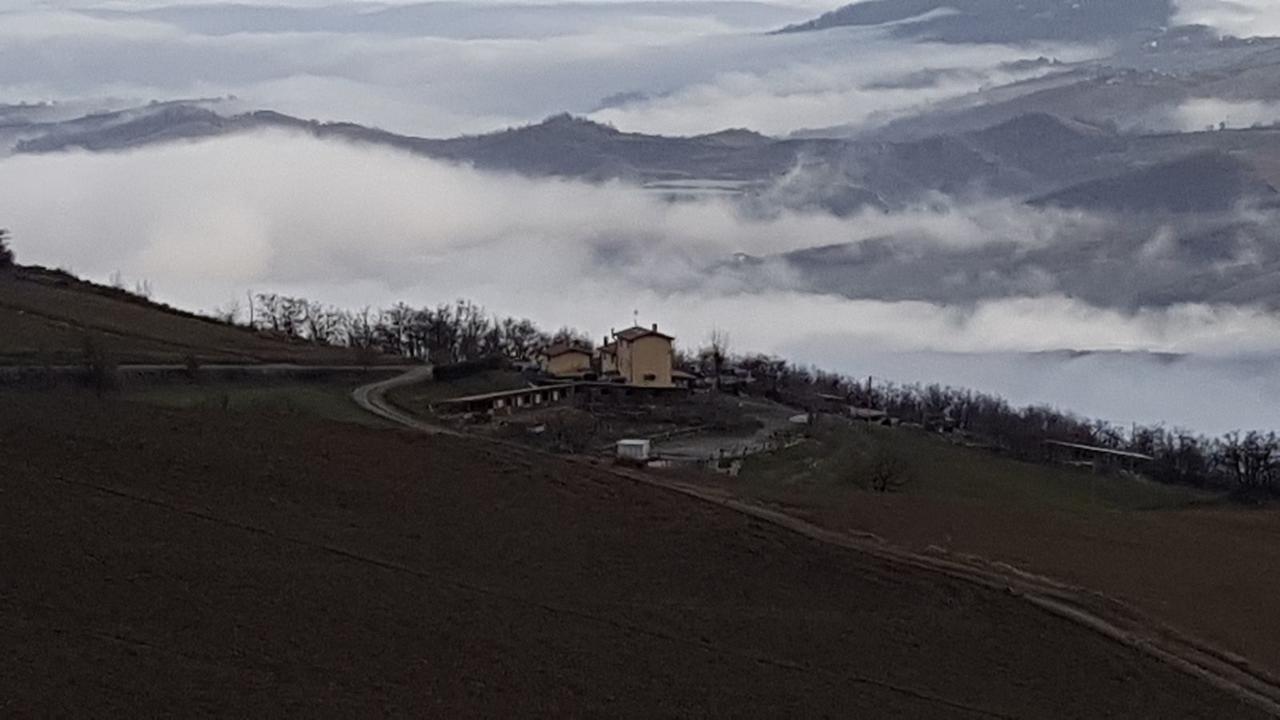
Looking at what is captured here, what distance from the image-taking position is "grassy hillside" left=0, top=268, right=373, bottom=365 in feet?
140

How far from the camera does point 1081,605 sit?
2561cm

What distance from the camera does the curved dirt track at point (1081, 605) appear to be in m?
23.0

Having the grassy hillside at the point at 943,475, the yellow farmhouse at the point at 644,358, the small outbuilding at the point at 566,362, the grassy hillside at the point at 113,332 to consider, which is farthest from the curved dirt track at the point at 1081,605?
the small outbuilding at the point at 566,362

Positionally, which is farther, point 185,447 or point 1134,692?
point 185,447

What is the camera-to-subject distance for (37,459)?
84.4 feet

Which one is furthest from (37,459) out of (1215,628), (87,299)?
(87,299)

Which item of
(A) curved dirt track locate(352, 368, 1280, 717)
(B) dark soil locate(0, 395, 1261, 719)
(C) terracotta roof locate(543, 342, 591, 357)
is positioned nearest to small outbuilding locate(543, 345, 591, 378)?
(C) terracotta roof locate(543, 342, 591, 357)

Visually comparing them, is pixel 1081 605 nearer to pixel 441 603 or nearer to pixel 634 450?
pixel 441 603

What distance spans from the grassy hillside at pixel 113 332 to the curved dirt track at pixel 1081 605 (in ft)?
58.2

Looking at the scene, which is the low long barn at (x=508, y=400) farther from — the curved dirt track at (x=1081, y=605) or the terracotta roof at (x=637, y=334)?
the curved dirt track at (x=1081, y=605)

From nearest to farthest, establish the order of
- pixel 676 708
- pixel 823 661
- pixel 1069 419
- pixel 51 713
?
1. pixel 51 713
2. pixel 676 708
3. pixel 823 661
4. pixel 1069 419

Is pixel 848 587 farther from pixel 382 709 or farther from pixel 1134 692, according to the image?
pixel 382 709

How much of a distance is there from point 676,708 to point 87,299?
40.7m

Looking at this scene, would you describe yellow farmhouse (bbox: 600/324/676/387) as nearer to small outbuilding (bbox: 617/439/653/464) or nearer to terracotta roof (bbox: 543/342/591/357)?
terracotta roof (bbox: 543/342/591/357)
